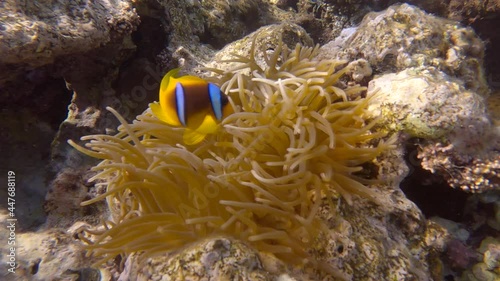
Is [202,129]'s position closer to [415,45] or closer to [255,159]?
[255,159]

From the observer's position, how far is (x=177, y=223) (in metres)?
1.84

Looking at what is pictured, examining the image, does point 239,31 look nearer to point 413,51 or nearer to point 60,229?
point 413,51

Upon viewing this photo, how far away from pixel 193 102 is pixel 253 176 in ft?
1.57

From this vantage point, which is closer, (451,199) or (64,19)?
(451,199)

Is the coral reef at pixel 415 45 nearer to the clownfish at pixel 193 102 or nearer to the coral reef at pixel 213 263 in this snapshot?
the clownfish at pixel 193 102

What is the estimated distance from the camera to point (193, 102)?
5.45 feet

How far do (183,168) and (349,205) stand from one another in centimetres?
91

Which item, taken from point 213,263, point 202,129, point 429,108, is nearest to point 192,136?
point 202,129

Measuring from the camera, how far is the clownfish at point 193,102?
1.66 metres

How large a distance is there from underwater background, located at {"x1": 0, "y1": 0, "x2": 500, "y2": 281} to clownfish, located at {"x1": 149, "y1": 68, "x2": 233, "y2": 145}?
194 millimetres

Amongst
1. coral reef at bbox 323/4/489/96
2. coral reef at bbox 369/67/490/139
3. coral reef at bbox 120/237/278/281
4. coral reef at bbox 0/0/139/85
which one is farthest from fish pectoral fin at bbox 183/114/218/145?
coral reef at bbox 323/4/489/96

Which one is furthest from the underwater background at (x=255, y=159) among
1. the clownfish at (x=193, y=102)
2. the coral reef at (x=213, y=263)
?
the clownfish at (x=193, y=102)

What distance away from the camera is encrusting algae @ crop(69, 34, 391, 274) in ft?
5.69

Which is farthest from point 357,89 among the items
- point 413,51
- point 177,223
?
point 177,223
